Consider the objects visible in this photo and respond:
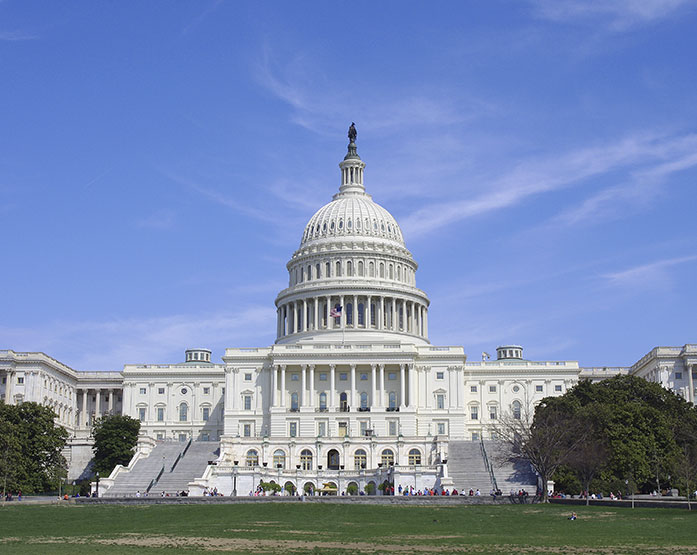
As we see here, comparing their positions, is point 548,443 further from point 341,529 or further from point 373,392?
point 373,392

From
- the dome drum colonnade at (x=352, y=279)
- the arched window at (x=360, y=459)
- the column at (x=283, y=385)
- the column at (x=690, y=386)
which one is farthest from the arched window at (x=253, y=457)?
the column at (x=690, y=386)

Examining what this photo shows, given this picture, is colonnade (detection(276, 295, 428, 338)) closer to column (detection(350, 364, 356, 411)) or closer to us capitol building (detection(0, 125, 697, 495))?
us capitol building (detection(0, 125, 697, 495))

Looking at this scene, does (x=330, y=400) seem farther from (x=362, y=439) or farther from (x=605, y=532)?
(x=605, y=532)

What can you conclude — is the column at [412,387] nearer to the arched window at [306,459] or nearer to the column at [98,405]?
the arched window at [306,459]

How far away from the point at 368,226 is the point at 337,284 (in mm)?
12203

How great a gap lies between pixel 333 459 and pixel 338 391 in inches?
638

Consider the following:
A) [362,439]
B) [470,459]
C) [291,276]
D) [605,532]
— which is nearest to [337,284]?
[291,276]

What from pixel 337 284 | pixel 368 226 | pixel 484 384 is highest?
pixel 368 226

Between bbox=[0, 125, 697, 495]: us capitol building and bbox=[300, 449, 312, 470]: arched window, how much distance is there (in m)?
0.12

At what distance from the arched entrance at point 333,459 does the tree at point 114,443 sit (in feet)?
72.1

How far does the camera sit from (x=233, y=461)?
10506cm

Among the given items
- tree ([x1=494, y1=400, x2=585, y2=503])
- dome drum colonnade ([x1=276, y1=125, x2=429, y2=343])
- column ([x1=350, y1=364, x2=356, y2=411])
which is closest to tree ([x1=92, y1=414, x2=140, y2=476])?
Answer: column ([x1=350, y1=364, x2=356, y2=411])

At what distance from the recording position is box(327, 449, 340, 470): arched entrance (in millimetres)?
111062

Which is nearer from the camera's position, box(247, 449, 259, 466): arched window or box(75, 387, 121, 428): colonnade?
box(247, 449, 259, 466): arched window
